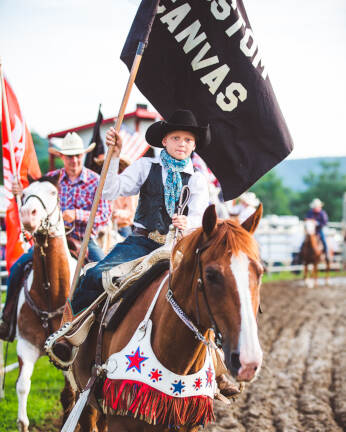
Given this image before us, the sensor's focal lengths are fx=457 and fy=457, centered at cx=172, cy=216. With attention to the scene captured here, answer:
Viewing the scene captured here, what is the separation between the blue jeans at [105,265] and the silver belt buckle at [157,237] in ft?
0.14

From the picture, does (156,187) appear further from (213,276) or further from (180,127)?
(213,276)

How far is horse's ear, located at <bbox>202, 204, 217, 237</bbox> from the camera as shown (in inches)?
91.7

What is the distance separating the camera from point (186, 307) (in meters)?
→ 2.53

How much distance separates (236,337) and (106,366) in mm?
1062

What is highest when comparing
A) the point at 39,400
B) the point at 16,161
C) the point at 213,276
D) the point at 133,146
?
the point at 16,161

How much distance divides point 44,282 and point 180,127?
233 cm

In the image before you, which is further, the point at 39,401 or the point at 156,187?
the point at 39,401

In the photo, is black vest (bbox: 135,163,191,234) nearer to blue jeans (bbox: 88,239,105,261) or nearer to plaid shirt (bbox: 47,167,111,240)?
blue jeans (bbox: 88,239,105,261)

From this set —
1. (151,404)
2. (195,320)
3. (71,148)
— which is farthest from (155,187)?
(71,148)

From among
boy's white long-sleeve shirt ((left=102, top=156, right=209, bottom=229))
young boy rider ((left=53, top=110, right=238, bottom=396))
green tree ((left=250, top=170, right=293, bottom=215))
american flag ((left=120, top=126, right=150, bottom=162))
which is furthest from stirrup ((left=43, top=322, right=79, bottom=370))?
green tree ((left=250, top=170, right=293, bottom=215))

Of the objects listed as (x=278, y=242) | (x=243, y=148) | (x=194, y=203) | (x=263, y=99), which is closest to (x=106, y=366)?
(x=194, y=203)

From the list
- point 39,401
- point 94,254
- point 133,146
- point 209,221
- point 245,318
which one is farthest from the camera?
point 133,146

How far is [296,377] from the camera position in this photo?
6766 millimetres

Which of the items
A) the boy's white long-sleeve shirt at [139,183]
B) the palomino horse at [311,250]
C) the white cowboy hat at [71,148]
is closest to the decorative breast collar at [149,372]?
the boy's white long-sleeve shirt at [139,183]
